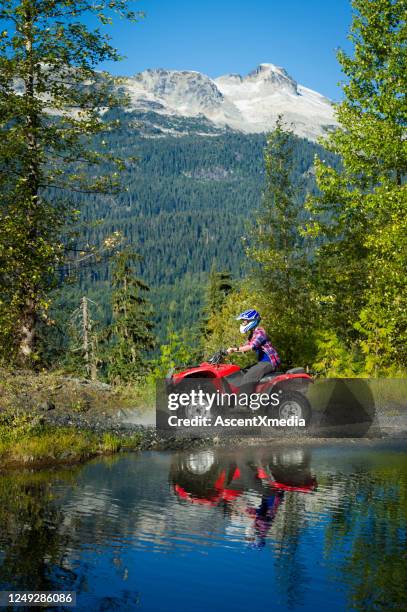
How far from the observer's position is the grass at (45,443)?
1220 centimetres

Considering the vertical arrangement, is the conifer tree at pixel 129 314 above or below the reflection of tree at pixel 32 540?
above

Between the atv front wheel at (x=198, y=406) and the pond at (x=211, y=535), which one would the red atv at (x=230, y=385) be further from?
the pond at (x=211, y=535)

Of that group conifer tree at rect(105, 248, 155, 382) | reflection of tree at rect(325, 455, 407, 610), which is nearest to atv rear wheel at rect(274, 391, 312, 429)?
reflection of tree at rect(325, 455, 407, 610)

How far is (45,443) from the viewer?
12750 mm

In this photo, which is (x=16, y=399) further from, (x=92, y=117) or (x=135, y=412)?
(x=92, y=117)

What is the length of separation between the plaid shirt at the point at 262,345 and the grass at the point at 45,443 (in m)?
2.97

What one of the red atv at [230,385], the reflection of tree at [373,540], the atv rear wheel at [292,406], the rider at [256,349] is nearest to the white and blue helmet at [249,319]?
the rider at [256,349]

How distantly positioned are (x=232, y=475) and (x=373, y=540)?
411cm

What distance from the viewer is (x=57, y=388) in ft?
57.8

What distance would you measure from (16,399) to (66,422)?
60.4 inches

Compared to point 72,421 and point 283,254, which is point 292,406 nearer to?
point 72,421

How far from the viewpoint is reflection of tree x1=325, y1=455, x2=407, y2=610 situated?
5988 millimetres

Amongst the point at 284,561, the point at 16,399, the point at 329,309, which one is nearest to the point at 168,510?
the point at 284,561

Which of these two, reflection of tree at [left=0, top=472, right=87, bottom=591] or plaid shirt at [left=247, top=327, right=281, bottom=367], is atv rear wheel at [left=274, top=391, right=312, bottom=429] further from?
reflection of tree at [left=0, top=472, right=87, bottom=591]
